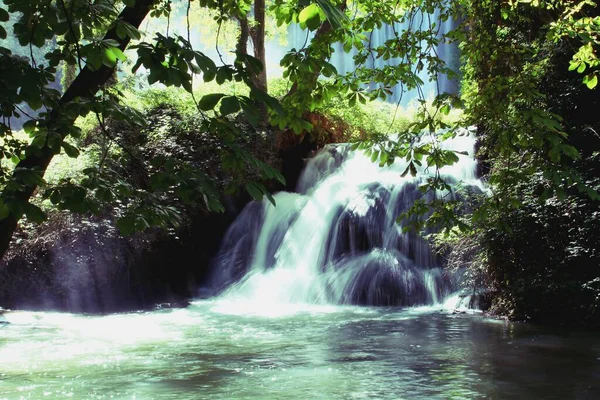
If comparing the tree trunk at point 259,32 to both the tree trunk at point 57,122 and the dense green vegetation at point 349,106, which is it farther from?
the tree trunk at point 57,122

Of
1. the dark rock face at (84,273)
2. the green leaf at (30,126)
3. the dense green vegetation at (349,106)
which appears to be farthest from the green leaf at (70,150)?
the dark rock face at (84,273)

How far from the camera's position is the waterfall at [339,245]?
12.2 meters

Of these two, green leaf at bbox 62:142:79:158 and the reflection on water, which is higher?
green leaf at bbox 62:142:79:158

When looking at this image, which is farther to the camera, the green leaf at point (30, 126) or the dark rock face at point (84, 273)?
the dark rock face at point (84, 273)

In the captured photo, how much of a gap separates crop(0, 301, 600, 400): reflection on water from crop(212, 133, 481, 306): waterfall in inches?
56.3

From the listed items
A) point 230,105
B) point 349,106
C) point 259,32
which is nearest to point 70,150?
point 230,105

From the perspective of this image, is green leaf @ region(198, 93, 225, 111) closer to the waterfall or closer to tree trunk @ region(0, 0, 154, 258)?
tree trunk @ region(0, 0, 154, 258)

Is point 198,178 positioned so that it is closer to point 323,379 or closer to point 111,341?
point 323,379

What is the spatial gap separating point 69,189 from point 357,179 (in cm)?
1332

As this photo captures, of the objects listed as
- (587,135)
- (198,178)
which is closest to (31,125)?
(198,178)

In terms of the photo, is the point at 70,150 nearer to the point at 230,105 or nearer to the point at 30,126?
the point at 30,126

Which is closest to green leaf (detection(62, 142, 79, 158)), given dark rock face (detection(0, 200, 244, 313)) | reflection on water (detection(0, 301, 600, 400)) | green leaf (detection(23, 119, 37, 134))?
green leaf (detection(23, 119, 37, 134))

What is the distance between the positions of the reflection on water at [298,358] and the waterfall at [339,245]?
4.69ft

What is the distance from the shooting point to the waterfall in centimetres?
1223
